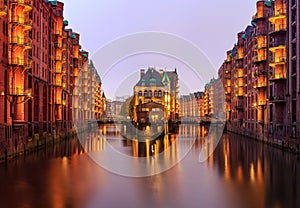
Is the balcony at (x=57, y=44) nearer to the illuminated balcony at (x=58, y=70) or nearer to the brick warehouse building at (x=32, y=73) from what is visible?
the brick warehouse building at (x=32, y=73)

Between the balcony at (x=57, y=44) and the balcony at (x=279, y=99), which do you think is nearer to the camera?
the balcony at (x=279, y=99)

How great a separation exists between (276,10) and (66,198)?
4198 centimetres

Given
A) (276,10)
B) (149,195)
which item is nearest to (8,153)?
(149,195)

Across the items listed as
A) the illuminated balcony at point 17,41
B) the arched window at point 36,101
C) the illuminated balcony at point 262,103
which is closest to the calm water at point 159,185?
the illuminated balcony at point 17,41

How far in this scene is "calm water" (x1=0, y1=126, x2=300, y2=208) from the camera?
25016 mm

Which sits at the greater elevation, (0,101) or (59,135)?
(0,101)

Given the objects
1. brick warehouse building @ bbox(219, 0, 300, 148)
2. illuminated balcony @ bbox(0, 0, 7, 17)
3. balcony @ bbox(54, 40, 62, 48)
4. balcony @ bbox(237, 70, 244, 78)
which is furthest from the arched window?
balcony @ bbox(237, 70, 244, 78)

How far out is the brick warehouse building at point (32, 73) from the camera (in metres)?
44.1

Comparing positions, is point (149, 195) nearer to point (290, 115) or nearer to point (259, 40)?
point (290, 115)

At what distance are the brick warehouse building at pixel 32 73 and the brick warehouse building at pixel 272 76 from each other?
104 feet

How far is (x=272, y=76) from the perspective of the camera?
Result: 5716 centimetres

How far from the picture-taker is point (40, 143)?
59.2 metres

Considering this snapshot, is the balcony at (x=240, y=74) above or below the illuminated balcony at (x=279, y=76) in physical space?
above

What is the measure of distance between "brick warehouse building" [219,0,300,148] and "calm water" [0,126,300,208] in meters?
11.4
